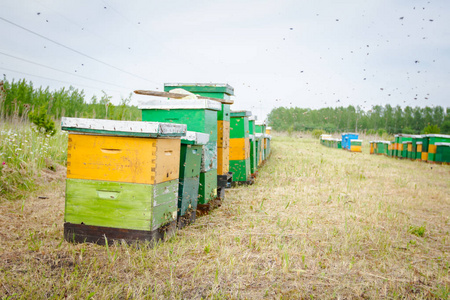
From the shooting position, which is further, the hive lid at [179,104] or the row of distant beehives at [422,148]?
the row of distant beehives at [422,148]

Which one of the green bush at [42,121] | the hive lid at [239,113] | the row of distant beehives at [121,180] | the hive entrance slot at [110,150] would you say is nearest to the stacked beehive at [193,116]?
the row of distant beehives at [121,180]

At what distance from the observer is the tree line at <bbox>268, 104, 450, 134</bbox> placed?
133 ft

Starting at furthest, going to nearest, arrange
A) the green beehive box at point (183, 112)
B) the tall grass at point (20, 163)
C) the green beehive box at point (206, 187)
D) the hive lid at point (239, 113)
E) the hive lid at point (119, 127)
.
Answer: the hive lid at point (239, 113) → the tall grass at point (20, 163) → the green beehive box at point (206, 187) → the green beehive box at point (183, 112) → the hive lid at point (119, 127)

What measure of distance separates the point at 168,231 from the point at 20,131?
4857 millimetres

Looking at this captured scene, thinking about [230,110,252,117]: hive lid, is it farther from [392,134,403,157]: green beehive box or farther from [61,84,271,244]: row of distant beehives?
[392,134,403,157]: green beehive box

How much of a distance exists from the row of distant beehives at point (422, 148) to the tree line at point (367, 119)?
21873 mm

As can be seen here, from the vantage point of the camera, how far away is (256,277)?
209cm

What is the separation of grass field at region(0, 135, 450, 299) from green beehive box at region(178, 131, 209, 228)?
15cm

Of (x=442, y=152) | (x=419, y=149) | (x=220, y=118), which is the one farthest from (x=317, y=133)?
(x=220, y=118)

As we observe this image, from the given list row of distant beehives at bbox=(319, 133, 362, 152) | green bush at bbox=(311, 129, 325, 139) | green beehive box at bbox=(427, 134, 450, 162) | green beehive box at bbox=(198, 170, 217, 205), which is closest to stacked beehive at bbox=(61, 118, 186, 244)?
green beehive box at bbox=(198, 170, 217, 205)

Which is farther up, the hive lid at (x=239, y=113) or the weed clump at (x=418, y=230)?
the hive lid at (x=239, y=113)

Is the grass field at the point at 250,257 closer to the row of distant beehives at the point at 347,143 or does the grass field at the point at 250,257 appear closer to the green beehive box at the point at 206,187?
the green beehive box at the point at 206,187

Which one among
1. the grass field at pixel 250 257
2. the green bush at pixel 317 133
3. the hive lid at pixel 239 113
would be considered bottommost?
the grass field at pixel 250 257

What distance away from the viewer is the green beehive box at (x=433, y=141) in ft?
33.2
